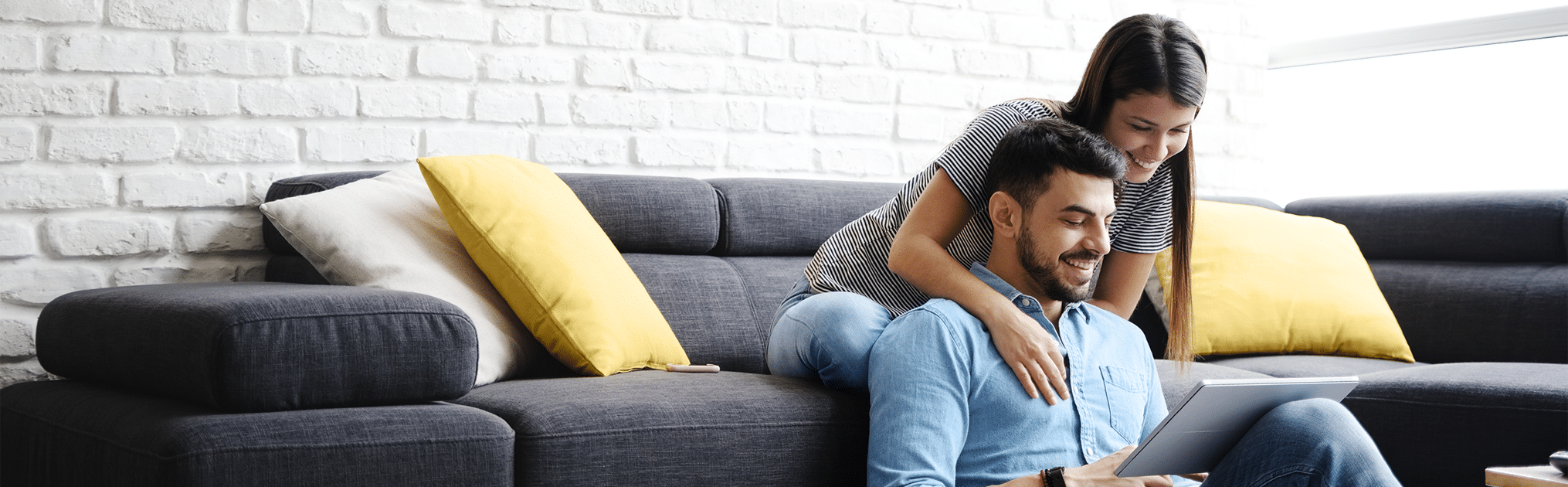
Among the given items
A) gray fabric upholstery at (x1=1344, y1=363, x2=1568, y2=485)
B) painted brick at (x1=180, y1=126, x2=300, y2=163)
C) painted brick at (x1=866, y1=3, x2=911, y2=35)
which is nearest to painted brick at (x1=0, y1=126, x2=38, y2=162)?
painted brick at (x1=180, y1=126, x2=300, y2=163)

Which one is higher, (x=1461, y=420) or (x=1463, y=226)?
(x=1463, y=226)

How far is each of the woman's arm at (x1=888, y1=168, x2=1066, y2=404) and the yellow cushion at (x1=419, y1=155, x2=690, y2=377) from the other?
18.3 inches

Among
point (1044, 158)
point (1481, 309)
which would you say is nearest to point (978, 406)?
point (1044, 158)

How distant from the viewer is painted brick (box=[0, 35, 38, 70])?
1.96 m

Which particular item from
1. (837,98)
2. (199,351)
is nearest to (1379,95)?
(837,98)

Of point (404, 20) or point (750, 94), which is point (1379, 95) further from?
point (404, 20)

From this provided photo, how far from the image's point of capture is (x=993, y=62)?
119 inches

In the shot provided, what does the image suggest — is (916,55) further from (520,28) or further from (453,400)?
(453,400)

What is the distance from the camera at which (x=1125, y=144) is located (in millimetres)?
1557

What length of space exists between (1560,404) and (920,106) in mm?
1537

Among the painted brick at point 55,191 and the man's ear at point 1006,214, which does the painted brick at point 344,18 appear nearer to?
the painted brick at point 55,191

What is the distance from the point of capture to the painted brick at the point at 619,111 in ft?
8.24

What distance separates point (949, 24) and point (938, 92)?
0.18 metres

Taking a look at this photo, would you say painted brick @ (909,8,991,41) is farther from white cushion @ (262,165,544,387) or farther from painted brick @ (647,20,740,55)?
white cushion @ (262,165,544,387)
